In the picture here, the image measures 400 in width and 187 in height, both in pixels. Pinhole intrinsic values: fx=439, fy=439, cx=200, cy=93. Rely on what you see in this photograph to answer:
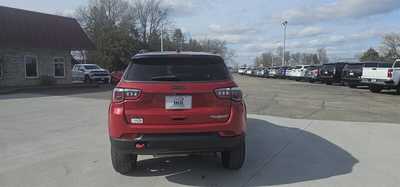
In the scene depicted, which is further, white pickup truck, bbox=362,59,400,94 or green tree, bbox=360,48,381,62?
green tree, bbox=360,48,381,62

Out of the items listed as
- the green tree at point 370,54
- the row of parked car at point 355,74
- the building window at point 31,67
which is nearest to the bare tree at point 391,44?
the green tree at point 370,54

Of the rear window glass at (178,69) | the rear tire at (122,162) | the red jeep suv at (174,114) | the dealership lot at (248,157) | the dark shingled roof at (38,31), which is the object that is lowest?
the dealership lot at (248,157)

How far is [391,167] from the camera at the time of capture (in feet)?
21.9

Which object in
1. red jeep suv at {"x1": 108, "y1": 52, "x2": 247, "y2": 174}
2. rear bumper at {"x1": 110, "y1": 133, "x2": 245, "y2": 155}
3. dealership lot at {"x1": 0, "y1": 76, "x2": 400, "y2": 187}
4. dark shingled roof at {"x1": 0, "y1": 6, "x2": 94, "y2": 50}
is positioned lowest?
dealership lot at {"x1": 0, "y1": 76, "x2": 400, "y2": 187}

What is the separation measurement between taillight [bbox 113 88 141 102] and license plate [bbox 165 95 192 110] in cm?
39

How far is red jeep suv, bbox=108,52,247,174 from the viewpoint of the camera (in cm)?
554

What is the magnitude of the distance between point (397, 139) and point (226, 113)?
16.9 feet

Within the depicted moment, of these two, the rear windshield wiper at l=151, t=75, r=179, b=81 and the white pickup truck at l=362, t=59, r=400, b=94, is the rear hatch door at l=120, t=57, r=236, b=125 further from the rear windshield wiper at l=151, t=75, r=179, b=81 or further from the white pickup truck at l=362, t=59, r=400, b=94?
the white pickup truck at l=362, t=59, r=400, b=94

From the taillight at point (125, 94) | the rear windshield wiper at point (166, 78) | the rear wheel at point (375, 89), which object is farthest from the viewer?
the rear wheel at point (375, 89)

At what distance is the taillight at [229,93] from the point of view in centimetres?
569

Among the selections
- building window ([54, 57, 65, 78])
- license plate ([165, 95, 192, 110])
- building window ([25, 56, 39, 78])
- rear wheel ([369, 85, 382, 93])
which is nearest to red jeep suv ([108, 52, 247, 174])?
license plate ([165, 95, 192, 110])

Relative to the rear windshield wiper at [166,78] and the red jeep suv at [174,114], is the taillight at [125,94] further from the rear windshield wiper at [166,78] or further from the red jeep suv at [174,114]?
the rear windshield wiper at [166,78]

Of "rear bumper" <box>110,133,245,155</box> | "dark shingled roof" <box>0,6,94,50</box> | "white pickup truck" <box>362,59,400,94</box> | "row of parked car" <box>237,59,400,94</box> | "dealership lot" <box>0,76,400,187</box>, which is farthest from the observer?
"dark shingled roof" <box>0,6,94,50</box>

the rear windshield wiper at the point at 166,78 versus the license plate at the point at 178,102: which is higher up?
the rear windshield wiper at the point at 166,78
